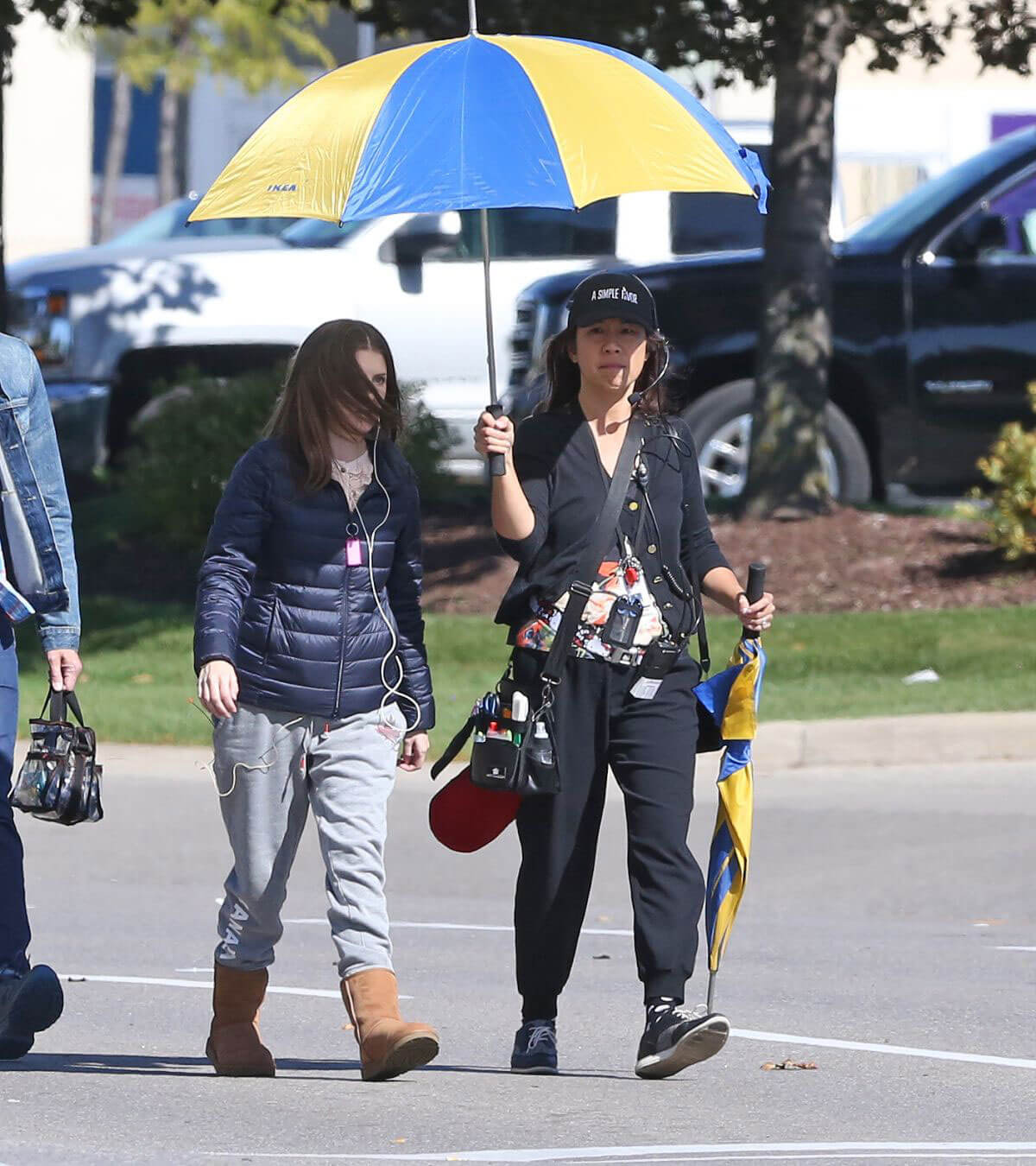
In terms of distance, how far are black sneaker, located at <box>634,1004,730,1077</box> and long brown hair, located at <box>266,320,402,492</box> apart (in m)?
1.39

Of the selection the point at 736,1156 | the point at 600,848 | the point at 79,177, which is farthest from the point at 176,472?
the point at 79,177

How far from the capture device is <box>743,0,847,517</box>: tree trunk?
13562 millimetres

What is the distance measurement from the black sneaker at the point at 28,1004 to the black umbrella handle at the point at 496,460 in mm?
1463

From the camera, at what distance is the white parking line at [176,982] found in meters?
6.80

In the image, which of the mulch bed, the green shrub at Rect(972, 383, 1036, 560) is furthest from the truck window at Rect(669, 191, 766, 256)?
the green shrub at Rect(972, 383, 1036, 560)

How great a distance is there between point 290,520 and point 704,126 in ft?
4.25

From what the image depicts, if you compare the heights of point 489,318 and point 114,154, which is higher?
point 114,154

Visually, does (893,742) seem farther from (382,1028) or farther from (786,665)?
(382,1028)

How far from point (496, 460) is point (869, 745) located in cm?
517

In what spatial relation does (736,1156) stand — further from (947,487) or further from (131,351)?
(131,351)

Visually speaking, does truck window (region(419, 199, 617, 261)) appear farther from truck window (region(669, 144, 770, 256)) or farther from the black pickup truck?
the black pickup truck

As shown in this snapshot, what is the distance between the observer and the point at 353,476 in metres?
5.45

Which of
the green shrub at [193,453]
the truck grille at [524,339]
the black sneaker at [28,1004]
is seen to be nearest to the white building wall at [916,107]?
the truck grille at [524,339]

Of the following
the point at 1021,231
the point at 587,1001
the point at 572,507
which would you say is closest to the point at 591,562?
the point at 572,507
